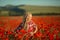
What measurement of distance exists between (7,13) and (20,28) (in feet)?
1.11

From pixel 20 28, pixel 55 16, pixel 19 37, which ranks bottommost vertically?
pixel 19 37

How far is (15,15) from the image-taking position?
7.50 feet

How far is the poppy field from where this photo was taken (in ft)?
7.41

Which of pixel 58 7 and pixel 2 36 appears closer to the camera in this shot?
pixel 2 36

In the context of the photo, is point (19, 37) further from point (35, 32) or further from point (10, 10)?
point (10, 10)

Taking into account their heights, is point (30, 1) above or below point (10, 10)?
above

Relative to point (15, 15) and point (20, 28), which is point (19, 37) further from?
point (15, 15)

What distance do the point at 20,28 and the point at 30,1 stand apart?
49cm

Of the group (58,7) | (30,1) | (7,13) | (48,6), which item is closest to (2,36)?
(7,13)

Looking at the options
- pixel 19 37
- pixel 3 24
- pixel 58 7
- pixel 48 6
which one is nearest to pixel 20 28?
pixel 19 37

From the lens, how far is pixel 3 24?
2.28 metres

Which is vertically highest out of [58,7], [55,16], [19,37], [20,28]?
[58,7]

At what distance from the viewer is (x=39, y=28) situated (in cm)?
231

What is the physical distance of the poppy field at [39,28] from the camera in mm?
2260
